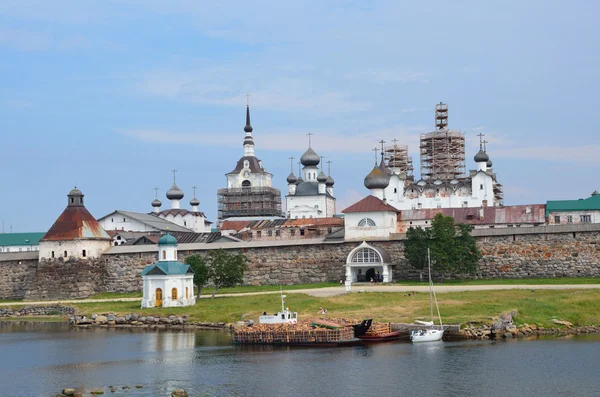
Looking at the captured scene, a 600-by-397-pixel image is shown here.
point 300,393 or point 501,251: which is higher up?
point 501,251

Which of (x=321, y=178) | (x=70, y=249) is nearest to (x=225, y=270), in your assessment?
(x=70, y=249)

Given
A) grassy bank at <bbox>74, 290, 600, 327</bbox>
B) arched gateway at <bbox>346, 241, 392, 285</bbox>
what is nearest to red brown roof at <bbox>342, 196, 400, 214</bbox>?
arched gateway at <bbox>346, 241, 392, 285</bbox>

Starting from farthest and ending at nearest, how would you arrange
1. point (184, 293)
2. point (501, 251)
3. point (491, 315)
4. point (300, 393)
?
point (501, 251) < point (184, 293) < point (491, 315) < point (300, 393)

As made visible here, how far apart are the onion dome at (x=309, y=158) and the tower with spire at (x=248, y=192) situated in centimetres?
639

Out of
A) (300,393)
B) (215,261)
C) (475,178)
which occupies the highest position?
(475,178)

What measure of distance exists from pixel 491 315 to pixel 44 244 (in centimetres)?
3455

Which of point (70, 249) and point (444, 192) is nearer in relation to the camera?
point (70, 249)

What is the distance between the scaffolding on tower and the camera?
102 meters

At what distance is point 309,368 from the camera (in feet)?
114

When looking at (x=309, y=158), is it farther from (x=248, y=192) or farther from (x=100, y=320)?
(x=100, y=320)

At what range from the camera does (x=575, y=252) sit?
186 feet

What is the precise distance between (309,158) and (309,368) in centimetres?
7789

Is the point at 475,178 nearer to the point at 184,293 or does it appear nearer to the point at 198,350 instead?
the point at 184,293

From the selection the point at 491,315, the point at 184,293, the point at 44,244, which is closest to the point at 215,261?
the point at 184,293
